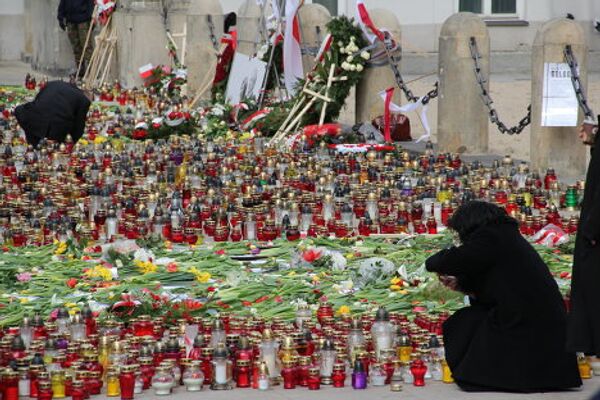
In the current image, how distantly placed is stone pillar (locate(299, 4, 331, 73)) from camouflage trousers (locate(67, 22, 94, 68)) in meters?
9.51

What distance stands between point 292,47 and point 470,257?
1256 centimetres

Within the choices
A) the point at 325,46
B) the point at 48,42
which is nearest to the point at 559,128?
the point at 325,46

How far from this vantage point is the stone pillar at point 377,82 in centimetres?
1981

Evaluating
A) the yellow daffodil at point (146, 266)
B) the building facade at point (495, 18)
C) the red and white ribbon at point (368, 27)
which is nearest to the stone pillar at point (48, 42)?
the building facade at point (495, 18)

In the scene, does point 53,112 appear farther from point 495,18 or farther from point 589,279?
point 495,18

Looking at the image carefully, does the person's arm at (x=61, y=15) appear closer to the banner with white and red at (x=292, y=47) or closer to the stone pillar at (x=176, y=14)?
the stone pillar at (x=176, y=14)

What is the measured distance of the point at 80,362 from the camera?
8945 millimetres

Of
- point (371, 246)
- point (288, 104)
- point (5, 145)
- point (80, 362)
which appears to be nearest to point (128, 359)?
point (80, 362)

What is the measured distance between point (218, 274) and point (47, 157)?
590 cm

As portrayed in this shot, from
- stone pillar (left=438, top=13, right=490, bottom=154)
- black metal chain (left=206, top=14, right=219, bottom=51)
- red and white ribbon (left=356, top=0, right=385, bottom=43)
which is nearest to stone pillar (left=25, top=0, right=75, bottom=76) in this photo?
black metal chain (left=206, top=14, right=219, bottom=51)

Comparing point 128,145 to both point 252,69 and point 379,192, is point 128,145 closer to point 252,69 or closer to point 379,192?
point 252,69

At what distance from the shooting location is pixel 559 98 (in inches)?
648

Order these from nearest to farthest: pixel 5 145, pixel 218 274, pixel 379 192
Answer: pixel 218 274, pixel 379 192, pixel 5 145

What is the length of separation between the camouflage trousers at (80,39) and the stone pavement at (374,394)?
2187cm
